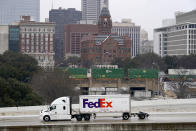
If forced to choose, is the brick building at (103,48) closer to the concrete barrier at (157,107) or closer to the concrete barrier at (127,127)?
the concrete barrier at (157,107)

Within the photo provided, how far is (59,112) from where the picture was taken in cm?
3481

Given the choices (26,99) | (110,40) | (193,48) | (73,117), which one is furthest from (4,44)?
(73,117)

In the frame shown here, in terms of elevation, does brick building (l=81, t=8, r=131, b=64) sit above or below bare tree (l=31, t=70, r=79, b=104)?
above

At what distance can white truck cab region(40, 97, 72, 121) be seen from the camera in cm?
3475

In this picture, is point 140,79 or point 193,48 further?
point 193,48

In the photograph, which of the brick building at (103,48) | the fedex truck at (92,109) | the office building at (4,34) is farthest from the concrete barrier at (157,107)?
the office building at (4,34)

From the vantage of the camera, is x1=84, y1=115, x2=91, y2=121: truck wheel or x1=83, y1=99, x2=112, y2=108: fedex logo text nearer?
x1=84, y1=115, x2=91, y2=121: truck wheel

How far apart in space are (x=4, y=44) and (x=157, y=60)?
6815cm

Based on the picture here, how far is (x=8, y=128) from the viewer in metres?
29.5

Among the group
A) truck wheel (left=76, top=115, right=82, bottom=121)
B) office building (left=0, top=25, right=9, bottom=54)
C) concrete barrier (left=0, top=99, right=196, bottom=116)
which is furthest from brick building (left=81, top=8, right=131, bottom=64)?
truck wheel (left=76, top=115, right=82, bottom=121)

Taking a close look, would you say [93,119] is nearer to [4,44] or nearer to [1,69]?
[1,69]

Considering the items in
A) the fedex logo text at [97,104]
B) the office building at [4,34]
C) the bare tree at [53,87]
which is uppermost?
the office building at [4,34]

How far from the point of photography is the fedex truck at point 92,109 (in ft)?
114

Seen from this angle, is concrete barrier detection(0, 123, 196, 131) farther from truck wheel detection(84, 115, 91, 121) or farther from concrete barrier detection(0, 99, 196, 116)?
concrete barrier detection(0, 99, 196, 116)
